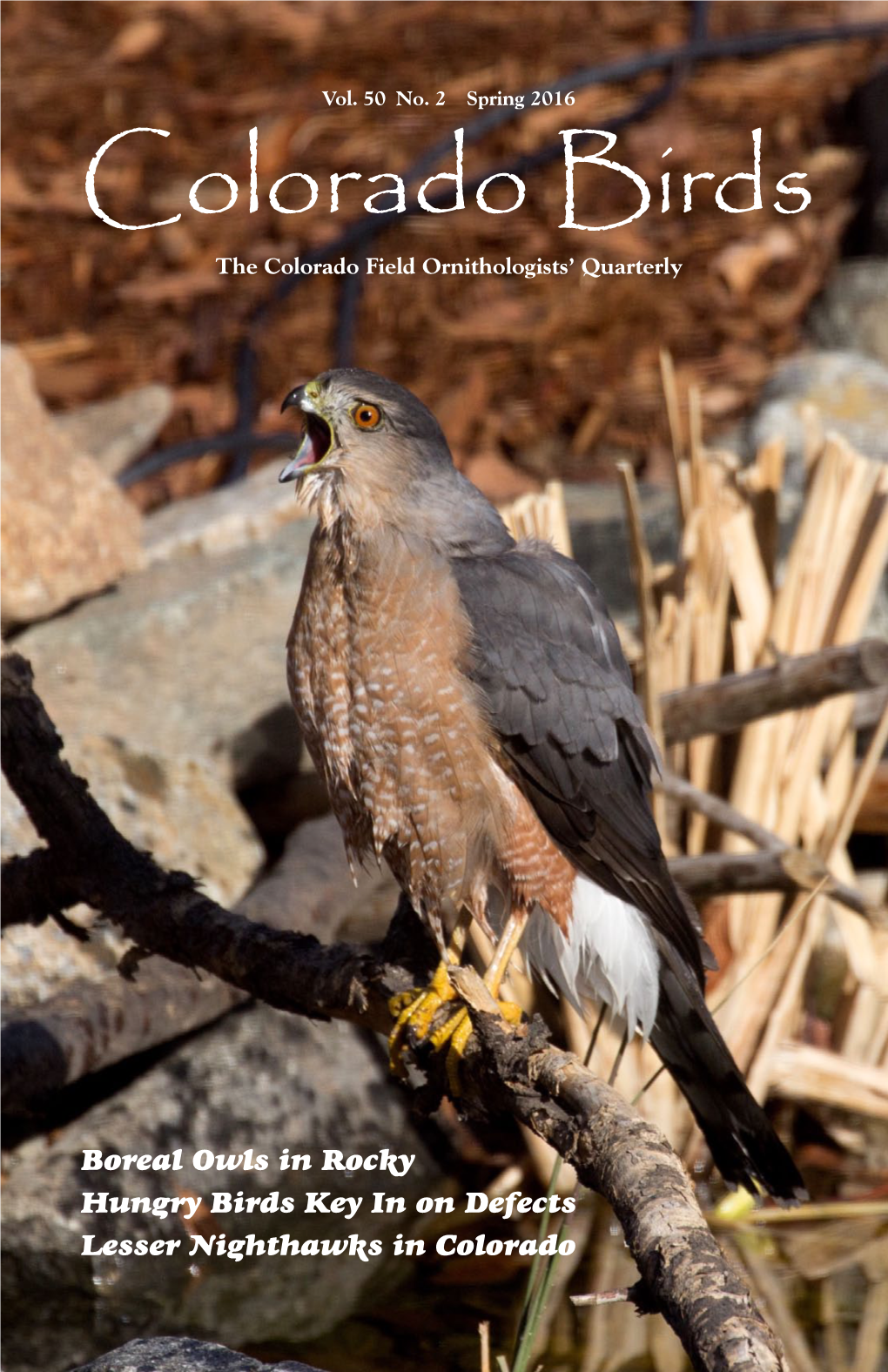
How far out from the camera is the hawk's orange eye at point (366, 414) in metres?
2.73

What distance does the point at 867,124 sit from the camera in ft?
24.8

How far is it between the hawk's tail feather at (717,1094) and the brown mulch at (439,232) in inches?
154

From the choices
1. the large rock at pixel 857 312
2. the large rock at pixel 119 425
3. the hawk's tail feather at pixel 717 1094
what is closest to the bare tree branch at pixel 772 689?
the hawk's tail feather at pixel 717 1094

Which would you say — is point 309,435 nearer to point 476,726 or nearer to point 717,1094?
point 476,726

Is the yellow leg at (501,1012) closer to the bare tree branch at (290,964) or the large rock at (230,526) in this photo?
the bare tree branch at (290,964)

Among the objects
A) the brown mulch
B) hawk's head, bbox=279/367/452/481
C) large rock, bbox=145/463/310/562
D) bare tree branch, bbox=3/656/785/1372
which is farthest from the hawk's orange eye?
the brown mulch

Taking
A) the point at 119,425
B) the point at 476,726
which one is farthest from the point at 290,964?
the point at 119,425

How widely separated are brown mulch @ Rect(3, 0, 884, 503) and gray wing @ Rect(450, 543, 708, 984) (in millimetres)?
3712

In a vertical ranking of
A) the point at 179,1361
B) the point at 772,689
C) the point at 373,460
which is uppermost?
the point at 772,689

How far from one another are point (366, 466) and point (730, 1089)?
143 centimetres

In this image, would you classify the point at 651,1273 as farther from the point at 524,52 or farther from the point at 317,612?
the point at 524,52

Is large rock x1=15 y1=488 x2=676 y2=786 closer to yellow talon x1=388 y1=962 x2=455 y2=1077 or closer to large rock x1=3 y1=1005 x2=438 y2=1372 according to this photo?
large rock x1=3 y1=1005 x2=438 y2=1372

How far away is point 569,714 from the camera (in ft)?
9.54

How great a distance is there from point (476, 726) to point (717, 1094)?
0.92 meters
